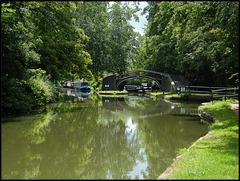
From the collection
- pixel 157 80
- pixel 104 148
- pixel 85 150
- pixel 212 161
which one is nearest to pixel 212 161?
pixel 212 161

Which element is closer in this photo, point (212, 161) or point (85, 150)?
point (212, 161)

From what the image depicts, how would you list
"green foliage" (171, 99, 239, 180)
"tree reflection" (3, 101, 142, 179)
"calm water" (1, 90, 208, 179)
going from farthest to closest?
"green foliage" (171, 99, 239, 180) < "tree reflection" (3, 101, 142, 179) < "calm water" (1, 90, 208, 179)

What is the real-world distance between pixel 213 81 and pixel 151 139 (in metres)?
20.3

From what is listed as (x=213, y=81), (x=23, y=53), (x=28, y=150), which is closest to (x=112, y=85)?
(x=213, y=81)

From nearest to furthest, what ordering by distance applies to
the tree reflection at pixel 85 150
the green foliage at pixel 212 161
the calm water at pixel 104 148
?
1. the calm water at pixel 104 148
2. the tree reflection at pixel 85 150
3. the green foliage at pixel 212 161

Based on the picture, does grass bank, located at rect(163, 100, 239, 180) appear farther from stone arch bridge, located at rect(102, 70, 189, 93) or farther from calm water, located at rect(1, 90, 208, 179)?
stone arch bridge, located at rect(102, 70, 189, 93)

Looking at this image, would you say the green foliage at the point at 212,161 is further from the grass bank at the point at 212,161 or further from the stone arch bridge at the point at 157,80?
the stone arch bridge at the point at 157,80

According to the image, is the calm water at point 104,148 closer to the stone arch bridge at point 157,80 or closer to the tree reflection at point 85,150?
the tree reflection at point 85,150

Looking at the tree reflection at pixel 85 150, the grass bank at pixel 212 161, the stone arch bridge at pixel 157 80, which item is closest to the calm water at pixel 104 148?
the tree reflection at pixel 85 150

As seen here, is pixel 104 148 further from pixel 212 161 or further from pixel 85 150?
pixel 212 161

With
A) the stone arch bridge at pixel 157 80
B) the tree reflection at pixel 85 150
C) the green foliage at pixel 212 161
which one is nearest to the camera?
the tree reflection at pixel 85 150

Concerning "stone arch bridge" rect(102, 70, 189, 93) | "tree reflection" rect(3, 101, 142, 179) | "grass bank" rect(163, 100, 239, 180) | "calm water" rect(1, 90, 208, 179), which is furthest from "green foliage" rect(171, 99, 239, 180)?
"stone arch bridge" rect(102, 70, 189, 93)

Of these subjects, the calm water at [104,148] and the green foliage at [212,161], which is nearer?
the calm water at [104,148]

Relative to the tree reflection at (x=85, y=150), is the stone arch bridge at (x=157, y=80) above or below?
above
